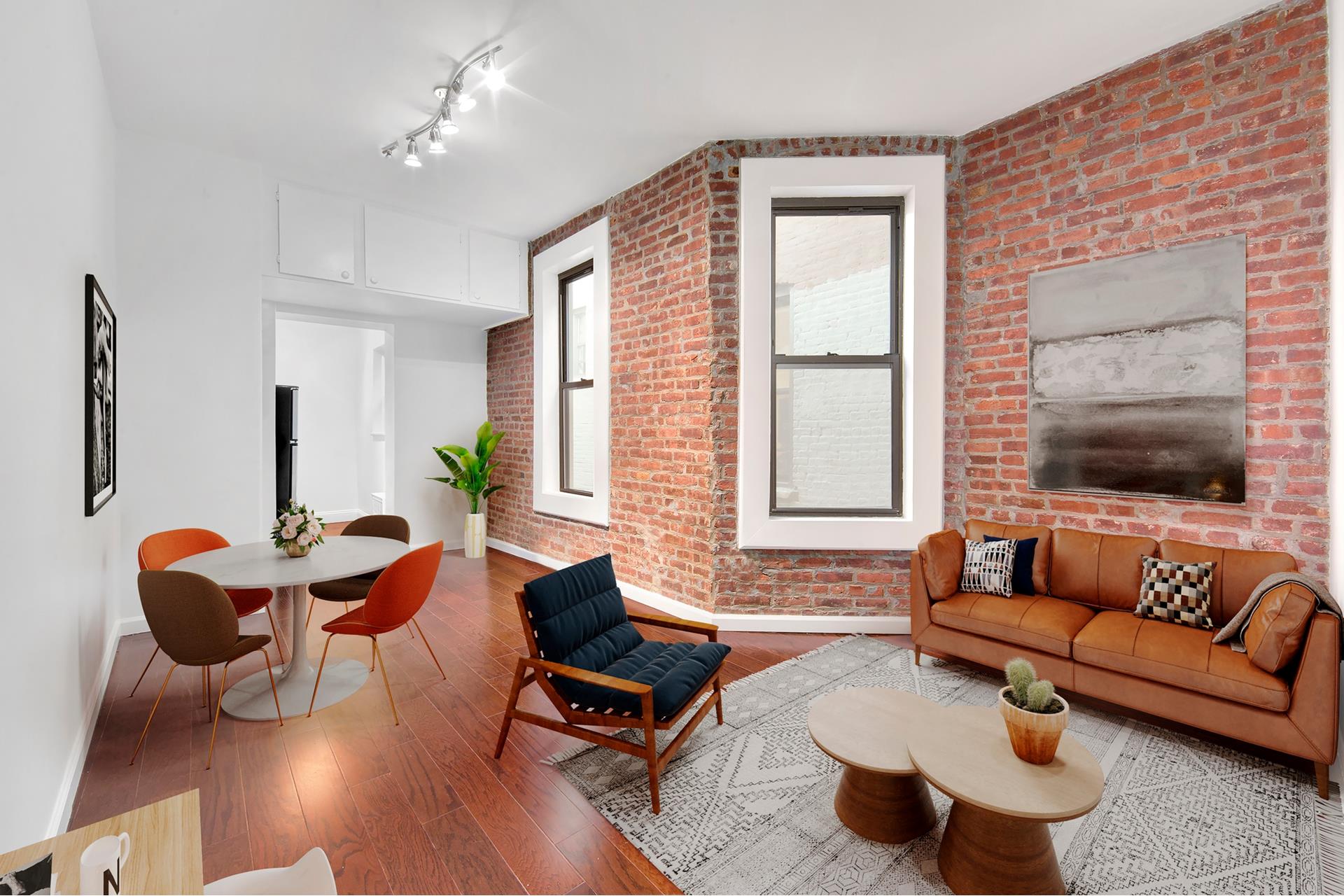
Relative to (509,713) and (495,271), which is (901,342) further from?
(495,271)

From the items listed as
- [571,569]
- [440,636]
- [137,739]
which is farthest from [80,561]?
[571,569]

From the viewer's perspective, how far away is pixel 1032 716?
5.73 feet

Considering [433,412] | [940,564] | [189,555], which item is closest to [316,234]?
[433,412]

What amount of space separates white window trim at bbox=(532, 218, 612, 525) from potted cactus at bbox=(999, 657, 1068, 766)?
3.57 m

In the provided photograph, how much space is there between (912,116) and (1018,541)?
105 inches

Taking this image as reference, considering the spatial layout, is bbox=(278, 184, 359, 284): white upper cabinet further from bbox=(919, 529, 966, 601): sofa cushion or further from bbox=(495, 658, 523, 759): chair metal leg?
bbox=(919, 529, 966, 601): sofa cushion

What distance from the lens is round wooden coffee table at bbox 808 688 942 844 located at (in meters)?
1.92

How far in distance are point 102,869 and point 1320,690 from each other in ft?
11.3

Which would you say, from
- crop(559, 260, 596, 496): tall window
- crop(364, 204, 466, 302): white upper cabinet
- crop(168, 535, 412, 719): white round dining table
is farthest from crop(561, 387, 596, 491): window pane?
crop(168, 535, 412, 719): white round dining table

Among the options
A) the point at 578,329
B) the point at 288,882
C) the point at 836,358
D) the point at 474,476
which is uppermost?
the point at 578,329

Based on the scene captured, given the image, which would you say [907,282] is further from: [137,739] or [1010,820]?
[137,739]

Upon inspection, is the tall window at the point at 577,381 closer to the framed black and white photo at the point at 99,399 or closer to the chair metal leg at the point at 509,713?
the chair metal leg at the point at 509,713

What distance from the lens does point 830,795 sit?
86.7 inches

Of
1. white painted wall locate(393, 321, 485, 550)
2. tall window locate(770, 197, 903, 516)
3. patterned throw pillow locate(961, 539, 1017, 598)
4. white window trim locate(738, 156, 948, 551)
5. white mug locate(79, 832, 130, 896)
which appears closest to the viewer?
white mug locate(79, 832, 130, 896)
